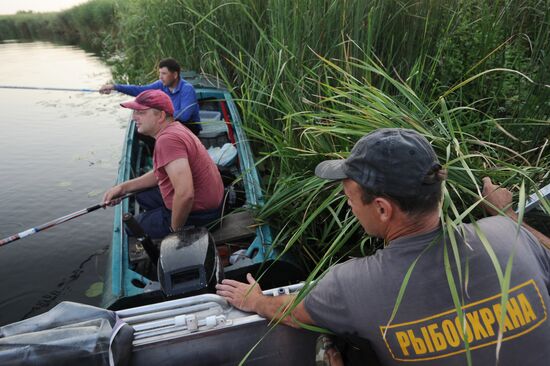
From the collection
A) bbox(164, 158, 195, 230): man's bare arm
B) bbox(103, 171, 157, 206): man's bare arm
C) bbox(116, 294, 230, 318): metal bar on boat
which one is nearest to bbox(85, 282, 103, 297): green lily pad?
bbox(103, 171, 157, 206): man's bare arm

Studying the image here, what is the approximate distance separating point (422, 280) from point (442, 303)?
9 cm

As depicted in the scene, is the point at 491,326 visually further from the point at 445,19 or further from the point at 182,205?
the point at 445,19

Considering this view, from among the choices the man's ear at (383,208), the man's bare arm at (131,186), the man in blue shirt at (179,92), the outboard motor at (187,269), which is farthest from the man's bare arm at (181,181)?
the man in blue shirt at (179,92)

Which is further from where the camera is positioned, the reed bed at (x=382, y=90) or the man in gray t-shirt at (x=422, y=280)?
the reed bed at (x=382, y=90)

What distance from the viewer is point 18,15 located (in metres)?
27.7

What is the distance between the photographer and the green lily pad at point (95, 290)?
153 inches

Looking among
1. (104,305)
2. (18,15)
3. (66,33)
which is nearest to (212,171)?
(104,305)

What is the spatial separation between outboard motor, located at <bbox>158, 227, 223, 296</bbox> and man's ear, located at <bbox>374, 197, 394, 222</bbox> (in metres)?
1.21

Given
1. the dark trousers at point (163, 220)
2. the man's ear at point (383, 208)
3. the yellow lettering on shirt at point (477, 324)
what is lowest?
the dark trousers at point (163, 220)

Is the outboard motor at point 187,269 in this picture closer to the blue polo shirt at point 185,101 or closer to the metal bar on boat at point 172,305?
the metal bar on boat at point 172,305

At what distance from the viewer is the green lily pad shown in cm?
389

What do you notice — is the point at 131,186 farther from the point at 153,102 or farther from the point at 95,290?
the point at 95,290

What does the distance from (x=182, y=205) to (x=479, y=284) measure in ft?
6.72

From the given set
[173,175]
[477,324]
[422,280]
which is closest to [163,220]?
[173,175]
